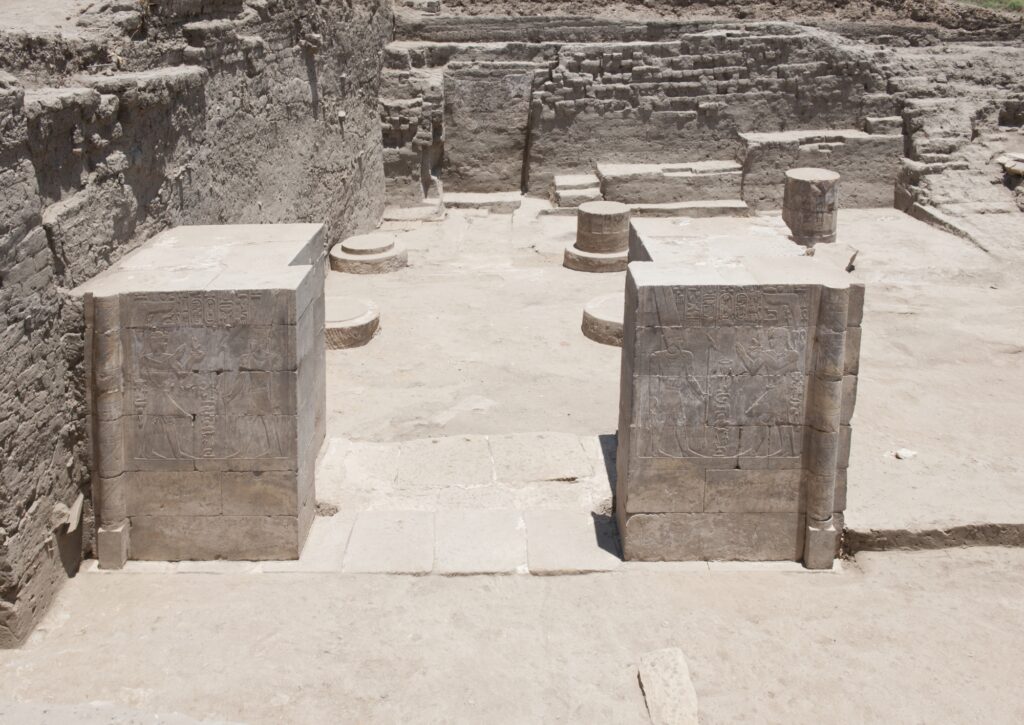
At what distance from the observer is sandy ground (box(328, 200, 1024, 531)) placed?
8016 mm

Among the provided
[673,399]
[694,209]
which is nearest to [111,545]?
[673,399]

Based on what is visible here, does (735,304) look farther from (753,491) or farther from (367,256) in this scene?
(367,256)

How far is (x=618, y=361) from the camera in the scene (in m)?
10.6

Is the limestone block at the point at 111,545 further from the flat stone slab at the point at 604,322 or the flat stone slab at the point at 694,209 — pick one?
the flat stone slab at the point at 694,209

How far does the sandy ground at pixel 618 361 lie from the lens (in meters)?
8.02

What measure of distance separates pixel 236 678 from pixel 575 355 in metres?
5.83

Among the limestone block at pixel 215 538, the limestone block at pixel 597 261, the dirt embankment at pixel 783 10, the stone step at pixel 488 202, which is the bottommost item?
the limestone block at pixel 215 538

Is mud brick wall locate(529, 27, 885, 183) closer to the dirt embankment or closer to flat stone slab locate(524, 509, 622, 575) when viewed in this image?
the dirt embankment

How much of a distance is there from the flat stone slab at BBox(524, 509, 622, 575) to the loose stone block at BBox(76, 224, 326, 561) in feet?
5.07

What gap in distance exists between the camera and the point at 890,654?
6004 mm

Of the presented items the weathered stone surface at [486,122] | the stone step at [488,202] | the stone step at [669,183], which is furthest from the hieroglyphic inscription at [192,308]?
the weathered stone surface at [486,122]

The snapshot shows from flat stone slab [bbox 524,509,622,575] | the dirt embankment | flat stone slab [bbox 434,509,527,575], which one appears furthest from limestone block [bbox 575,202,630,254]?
flat stone slab [bbox 434,509,527,575]

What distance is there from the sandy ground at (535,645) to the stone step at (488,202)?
422 inches

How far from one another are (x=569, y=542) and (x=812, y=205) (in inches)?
351
